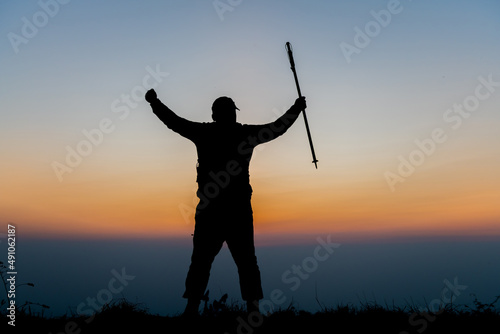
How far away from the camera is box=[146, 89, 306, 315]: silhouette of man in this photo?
569 centimetres

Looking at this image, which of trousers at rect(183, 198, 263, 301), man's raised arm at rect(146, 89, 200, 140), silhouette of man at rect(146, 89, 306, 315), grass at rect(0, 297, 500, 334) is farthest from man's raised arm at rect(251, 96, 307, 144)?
grass at rect(0, 297, 500, 334)

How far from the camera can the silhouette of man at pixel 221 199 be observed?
569 centimetres

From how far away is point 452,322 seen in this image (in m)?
5.22

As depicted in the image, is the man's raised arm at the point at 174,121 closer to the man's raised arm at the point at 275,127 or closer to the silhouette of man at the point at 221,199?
the silhouette of man at the point at 221,199

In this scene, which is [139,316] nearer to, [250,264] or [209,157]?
[250,264]

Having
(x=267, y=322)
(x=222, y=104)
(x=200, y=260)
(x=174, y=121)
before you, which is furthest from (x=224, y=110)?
(x=267, y=322)

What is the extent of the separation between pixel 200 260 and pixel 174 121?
1945 mm

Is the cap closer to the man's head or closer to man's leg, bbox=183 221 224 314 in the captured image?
the man's head

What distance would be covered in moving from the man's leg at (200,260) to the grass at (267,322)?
188 millimetres

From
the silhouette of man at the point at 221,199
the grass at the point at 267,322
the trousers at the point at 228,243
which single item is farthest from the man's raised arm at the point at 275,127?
the grass at the point at 267,322

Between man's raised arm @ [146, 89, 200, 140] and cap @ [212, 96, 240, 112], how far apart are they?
14.9 inches

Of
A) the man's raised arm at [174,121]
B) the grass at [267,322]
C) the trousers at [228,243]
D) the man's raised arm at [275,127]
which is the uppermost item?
the man's raised arm at [174,121]

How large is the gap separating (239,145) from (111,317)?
298 centimetres

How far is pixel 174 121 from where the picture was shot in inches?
231
